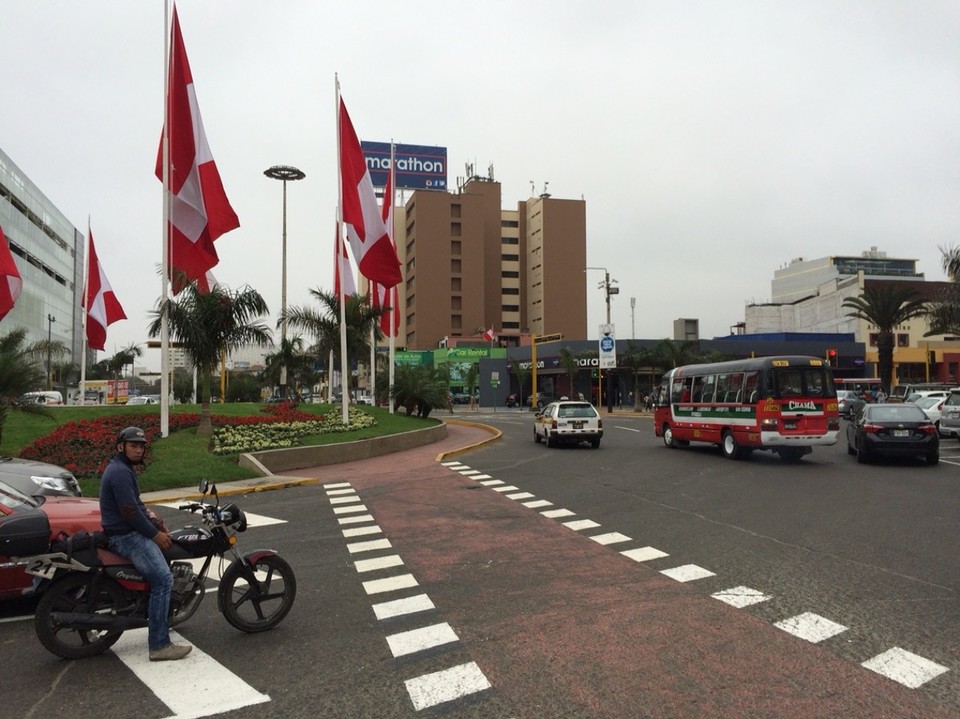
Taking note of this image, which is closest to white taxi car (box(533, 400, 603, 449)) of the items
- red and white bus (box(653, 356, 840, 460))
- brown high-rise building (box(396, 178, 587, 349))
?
red and white bus (box(653, 356, 840, 460))

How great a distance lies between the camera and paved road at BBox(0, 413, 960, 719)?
4348 millimetres

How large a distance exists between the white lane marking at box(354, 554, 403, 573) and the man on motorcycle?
2799 mm

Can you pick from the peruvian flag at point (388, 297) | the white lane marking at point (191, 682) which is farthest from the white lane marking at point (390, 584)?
the peruvian flag at point (388, 297)

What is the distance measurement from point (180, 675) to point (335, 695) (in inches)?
47.1

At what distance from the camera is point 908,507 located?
11125mm

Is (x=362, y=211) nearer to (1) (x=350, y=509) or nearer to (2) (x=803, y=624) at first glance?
(1) (x=350, y=509)

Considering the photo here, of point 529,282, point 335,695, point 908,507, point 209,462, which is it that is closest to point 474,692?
point 335,695

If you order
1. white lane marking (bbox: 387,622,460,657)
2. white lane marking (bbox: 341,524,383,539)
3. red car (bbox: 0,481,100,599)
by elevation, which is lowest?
white lane marking (bbox: 341,524,383,539)

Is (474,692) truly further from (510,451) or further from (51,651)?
(510,451)

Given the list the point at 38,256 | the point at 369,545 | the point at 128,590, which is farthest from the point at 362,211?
the point at 38,256

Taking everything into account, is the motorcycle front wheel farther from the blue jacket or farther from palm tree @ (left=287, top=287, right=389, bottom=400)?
palm tree @ (left=287, top=287, right=389, bottom=400)

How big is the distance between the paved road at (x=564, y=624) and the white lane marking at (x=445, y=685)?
0.01 m

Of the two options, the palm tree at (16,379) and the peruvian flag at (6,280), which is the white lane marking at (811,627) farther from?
the palm tree at (16,379)

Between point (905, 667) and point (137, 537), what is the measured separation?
543 centimetres
